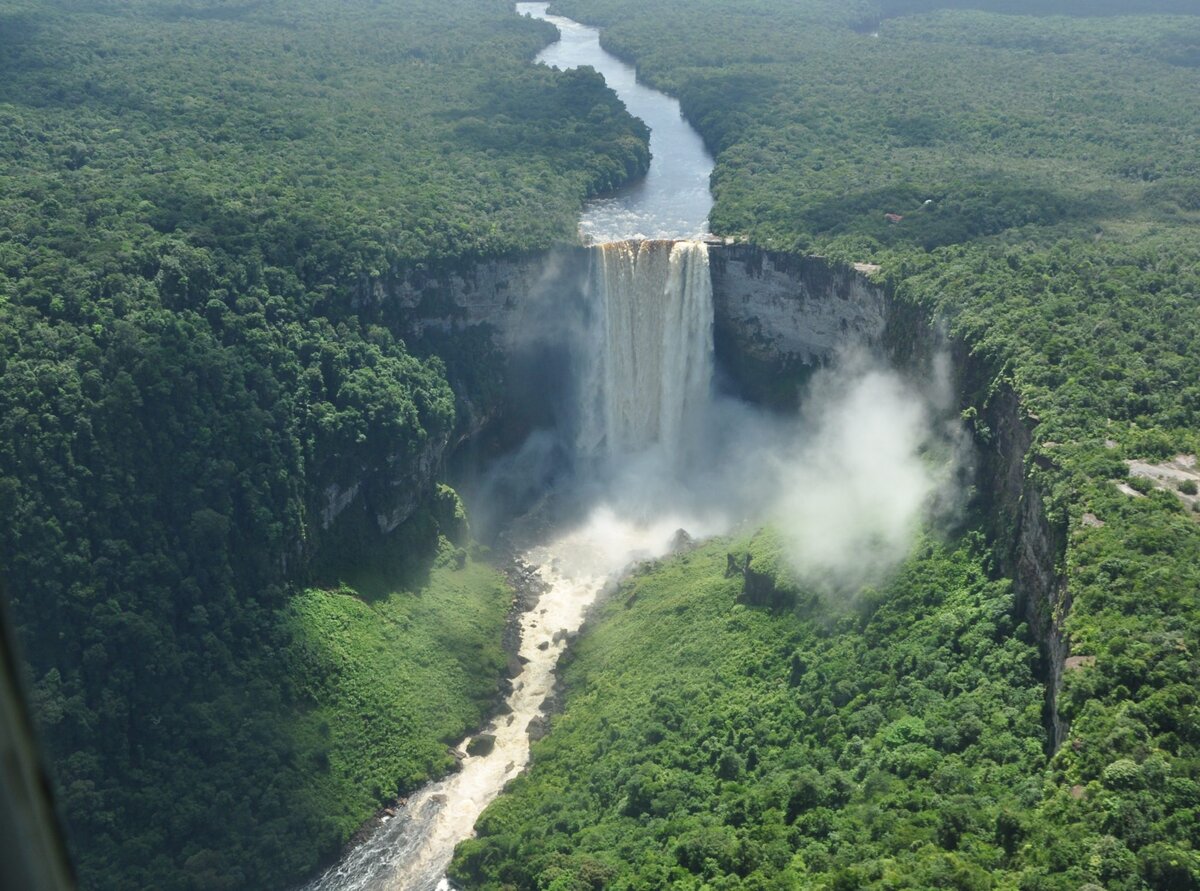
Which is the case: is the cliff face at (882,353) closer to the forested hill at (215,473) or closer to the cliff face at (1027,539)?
the cliff face at (1027,539)

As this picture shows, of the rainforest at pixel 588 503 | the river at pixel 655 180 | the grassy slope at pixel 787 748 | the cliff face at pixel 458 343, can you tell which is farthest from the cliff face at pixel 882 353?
the cliff face at pixel 458 343

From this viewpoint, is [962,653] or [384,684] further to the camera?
[384,684]

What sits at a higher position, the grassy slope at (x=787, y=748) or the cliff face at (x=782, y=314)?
the cliff face at (x=782, y=314)

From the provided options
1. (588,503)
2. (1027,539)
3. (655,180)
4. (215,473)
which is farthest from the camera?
(655,180)

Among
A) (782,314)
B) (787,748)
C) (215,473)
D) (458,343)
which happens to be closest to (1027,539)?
(787,748)

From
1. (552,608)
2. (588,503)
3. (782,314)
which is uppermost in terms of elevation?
(782,314)

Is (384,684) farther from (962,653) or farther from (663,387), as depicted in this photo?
(663,387)

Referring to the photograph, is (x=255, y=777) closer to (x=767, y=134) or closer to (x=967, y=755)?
(x=967, y=755)
